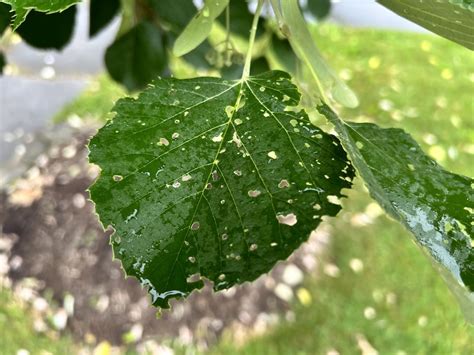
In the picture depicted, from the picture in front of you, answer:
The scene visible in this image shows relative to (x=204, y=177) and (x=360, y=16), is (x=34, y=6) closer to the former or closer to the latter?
(x=204, y=177)

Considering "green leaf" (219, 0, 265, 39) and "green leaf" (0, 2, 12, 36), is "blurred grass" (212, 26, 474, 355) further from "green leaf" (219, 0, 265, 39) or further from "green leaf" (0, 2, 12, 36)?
"green leaf" (0, 2, 12, 36)

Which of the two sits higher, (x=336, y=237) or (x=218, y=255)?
(x=218, y=255)

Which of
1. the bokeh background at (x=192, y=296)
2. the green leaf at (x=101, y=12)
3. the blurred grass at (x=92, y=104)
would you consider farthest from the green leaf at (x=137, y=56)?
the blurred grass at (x=92, y=104)

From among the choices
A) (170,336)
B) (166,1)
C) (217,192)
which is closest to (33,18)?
(166,1)

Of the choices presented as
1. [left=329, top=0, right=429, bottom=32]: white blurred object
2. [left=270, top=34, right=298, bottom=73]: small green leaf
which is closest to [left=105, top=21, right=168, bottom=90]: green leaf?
[left=270, top=34, right=298, bottom=73]: small green leaf

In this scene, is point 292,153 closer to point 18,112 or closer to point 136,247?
point 136,247
